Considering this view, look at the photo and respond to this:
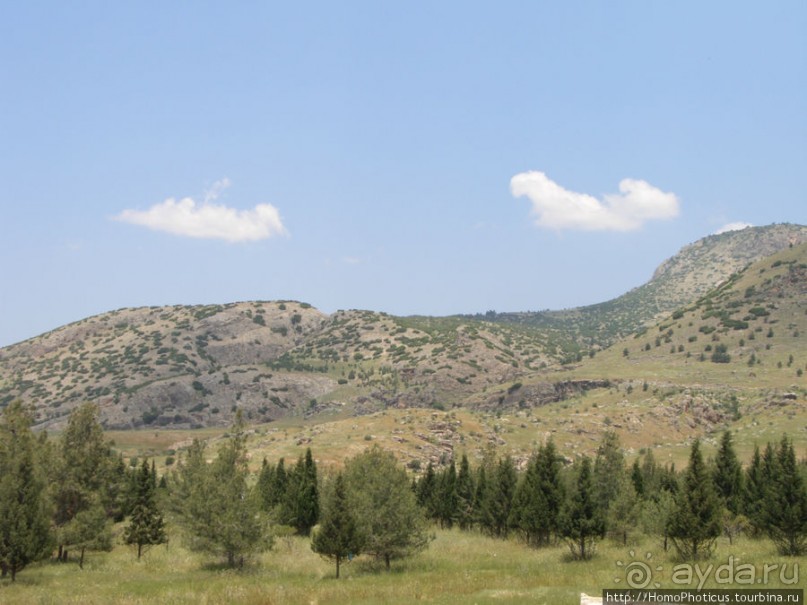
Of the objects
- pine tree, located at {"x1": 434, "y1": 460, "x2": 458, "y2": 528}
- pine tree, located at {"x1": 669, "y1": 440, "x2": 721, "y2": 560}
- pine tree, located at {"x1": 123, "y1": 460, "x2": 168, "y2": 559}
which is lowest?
pine tree, located at {"x1": 434, "y1": 460, "x2": 458, "y2": 528}

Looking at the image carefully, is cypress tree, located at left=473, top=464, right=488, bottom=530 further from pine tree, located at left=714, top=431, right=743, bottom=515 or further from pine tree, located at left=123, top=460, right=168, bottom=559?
pine tree, located at left=123, top=460, right=168, bottom=559

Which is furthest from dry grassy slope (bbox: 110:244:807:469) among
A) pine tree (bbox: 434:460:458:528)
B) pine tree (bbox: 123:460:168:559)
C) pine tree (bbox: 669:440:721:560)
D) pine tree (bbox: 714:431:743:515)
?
pine tree (bbox: 669:440:721:560)

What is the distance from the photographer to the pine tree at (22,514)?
32531 mm

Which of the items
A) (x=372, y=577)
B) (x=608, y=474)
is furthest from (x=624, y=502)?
(x=372, y=577)

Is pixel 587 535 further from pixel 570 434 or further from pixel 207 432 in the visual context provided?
pixel 207 432

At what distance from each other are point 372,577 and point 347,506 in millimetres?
4353

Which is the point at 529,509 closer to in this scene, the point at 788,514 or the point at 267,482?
the point at 788,514

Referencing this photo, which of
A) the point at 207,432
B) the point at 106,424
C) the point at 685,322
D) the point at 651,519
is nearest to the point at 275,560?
the point at 651,519

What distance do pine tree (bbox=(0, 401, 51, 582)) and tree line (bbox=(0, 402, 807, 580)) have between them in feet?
0.19

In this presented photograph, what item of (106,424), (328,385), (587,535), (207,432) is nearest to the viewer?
(587,535)

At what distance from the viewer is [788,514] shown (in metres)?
36.5

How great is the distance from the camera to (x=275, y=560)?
4434 cm

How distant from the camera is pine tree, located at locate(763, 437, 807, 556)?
3631 centimetres

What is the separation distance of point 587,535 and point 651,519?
6.92 metres
